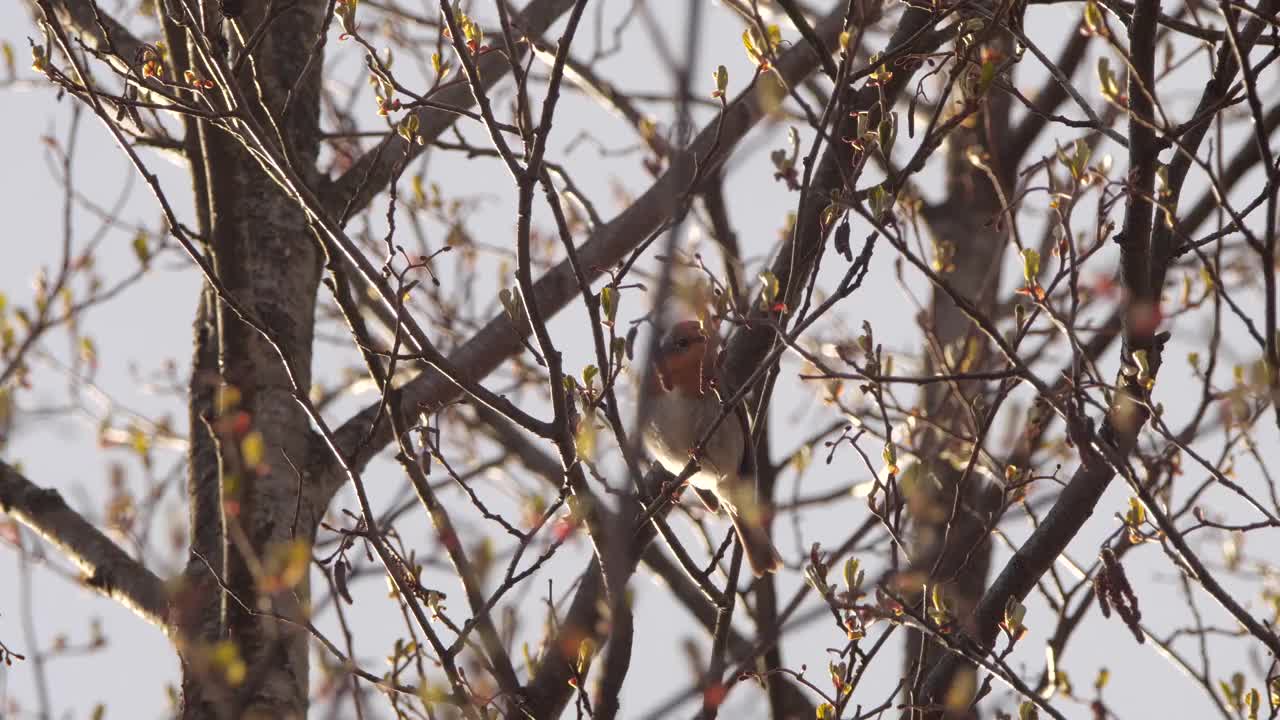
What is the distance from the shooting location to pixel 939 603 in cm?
283

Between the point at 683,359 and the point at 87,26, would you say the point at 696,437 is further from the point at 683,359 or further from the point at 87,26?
the point at 87,26

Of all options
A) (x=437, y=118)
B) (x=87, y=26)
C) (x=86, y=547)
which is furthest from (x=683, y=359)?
(x=87, y=26)

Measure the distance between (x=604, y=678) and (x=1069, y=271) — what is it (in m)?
1.34

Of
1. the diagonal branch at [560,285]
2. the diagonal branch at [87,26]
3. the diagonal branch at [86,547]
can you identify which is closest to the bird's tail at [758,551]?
the diagonal branch at [560,285]

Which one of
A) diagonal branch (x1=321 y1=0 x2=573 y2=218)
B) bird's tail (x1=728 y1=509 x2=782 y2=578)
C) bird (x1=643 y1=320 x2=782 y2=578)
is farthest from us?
bird (x1=643 y1=320 x2=782 y2=578)

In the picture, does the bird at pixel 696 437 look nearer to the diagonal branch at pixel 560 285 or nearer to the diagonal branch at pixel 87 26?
the diagonal branch at pixel 560 285

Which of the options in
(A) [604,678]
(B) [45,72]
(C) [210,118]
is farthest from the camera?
(B) [45,72]

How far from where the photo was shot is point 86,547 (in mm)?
3783

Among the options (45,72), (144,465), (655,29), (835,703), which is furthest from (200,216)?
(655,29)

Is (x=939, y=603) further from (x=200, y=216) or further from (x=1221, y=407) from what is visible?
(x=200, y=216)

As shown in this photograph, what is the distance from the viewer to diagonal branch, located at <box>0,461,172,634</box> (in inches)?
143

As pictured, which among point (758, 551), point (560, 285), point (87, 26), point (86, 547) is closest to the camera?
point (86, 547)

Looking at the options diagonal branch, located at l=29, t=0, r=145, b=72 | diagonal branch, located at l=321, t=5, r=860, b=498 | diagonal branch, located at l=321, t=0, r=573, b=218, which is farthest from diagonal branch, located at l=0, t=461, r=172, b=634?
diagonal branch, located at l=29, t=0, r=145, b=72

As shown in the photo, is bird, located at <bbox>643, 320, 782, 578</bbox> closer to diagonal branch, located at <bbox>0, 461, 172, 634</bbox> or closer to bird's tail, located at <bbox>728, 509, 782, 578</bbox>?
bird's tail, located at <bbox>728, 509, 782, 578</bbox>
